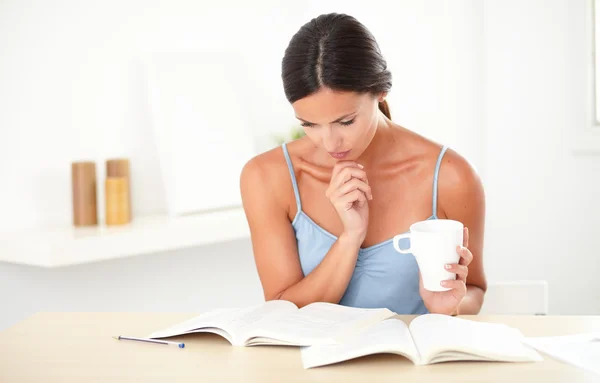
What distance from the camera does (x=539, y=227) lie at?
321 centimetres

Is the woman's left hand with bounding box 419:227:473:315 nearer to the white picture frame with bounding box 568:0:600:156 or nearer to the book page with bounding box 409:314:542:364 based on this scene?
the book page with bounding box 409:314:542:364

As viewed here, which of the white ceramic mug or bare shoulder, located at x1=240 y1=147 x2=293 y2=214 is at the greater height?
bare shoulder, located at x1=240 y1=147 x2=293 y2=214

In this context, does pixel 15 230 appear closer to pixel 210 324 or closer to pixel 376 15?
pixel 210 324

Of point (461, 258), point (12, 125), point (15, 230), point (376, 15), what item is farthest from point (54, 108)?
point (461, 258)

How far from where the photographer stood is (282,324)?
1.24 metres

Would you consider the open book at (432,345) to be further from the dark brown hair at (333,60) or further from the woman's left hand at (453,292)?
the dark brown hair at (333,60)

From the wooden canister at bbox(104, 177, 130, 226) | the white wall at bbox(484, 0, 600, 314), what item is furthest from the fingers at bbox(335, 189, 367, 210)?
the white wall at bbox(484, 0, 600, 314)

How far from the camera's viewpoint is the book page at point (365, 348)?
1.09 meters

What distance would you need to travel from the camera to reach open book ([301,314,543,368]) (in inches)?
42.8

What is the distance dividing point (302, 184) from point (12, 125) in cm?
118

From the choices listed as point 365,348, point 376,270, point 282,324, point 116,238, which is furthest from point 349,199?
point 116,238

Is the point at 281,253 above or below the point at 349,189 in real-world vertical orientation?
below

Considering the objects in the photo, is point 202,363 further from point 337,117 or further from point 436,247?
point 337,117

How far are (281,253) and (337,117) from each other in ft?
1.27
